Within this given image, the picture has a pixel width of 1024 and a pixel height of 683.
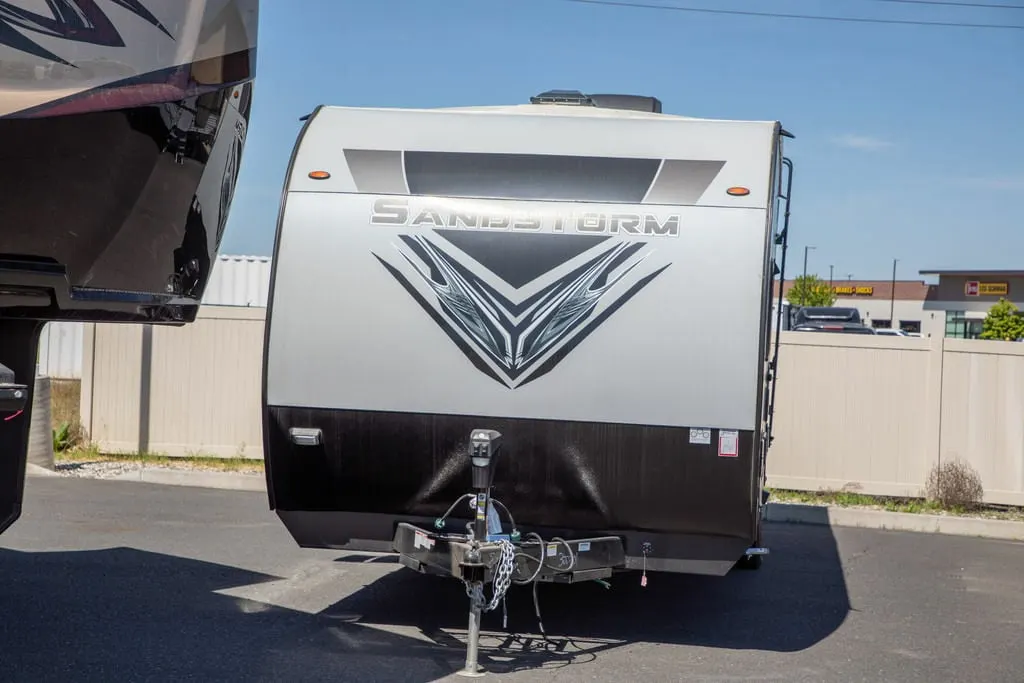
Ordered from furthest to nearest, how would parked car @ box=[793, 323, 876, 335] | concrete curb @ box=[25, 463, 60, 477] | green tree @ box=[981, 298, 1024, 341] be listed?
green tree @ box=[981, 298, 1024, 341], parked car @ box=[793, 323, 876, 335], concrete curb @ box=[25, 463, 60, 477]

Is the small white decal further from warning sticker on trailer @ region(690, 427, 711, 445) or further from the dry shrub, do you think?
the dry shrub

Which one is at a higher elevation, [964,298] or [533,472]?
[964,298]

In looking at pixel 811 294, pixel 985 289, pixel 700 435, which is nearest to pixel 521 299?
pixel 700 435

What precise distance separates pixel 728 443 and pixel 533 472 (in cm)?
109

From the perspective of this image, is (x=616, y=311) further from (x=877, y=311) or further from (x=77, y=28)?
(x=877, y=311)

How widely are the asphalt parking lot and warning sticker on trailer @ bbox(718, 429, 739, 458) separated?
1266mm

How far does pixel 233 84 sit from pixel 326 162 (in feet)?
5.55

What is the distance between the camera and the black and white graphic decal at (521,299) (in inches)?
254

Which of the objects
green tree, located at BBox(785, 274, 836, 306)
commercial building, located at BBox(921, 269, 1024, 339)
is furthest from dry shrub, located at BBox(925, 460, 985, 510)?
green tree, located at BBox(785, 274, 836, 306)

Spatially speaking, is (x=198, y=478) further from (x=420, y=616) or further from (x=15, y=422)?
(x=15, y=422)

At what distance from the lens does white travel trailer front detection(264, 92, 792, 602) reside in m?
6.37

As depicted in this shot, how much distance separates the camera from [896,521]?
1227cm

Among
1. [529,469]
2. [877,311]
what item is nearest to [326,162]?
[529,469]

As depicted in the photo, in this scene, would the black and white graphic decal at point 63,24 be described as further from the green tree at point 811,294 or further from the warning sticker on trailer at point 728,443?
the green tree at point 811,294
